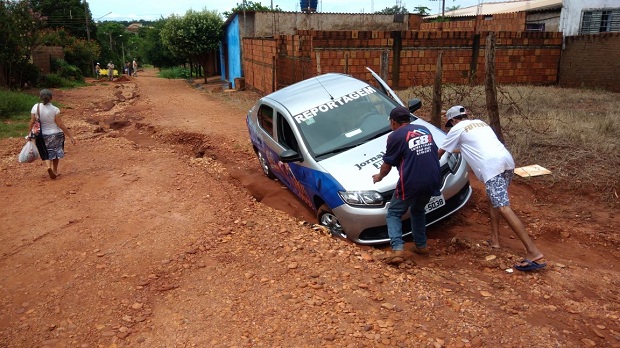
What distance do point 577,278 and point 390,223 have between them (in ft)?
5.48

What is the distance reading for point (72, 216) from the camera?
5.89 metres

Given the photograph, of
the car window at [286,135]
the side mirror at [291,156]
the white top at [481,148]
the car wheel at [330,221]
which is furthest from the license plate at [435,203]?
the car window at [286,135]

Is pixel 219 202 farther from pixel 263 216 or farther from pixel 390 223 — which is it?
pixel 390 223

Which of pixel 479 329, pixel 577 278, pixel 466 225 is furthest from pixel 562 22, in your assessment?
pixel 479 329

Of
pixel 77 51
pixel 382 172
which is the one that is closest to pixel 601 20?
pixel 382 172

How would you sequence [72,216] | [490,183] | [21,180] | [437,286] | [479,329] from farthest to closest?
[21,180], [72,216], [490,183], [437,286], [479,329]

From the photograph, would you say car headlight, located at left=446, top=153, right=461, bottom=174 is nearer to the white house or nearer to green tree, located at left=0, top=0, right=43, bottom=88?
the white house

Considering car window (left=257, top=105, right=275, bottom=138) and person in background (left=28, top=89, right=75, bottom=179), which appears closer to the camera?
car window (left=257, top=105, right=275, bottom=138)

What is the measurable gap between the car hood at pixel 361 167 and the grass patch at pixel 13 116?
1093 cm

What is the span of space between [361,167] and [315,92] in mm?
1847

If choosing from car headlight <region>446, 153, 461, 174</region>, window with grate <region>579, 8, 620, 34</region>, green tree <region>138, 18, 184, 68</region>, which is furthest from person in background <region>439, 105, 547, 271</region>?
green tree <region>138, 18, 184, 68</region>

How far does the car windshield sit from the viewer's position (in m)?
5.62

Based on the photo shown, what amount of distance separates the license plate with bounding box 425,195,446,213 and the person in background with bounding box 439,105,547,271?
67 cm

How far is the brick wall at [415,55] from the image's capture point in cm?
1521
